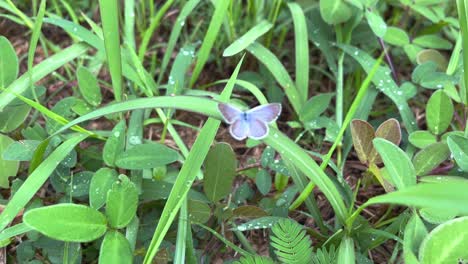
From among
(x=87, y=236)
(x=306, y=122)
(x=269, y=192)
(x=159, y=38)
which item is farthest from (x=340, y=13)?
(x=87, y=236)

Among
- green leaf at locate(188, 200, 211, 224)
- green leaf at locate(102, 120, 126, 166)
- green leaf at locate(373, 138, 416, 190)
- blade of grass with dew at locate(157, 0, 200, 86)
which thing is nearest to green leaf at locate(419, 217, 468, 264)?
green leaf at locate(373, 138, 416, 190)

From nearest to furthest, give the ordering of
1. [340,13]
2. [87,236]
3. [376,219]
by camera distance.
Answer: [87,236]
[376,219]
[340,13]

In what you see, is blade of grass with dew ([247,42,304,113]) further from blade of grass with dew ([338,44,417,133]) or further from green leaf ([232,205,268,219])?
green leaf ([232,205,268,219])

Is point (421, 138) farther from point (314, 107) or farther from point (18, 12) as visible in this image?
point (18, 12)

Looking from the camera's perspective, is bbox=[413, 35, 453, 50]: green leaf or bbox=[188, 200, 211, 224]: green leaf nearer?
bbox=[188, 200, 211, 224]: green leaf

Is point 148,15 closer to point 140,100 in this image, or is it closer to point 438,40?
point 140,100

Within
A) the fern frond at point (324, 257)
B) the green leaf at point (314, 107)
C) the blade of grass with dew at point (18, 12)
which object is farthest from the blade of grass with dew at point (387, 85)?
the blade of grass with dew at point (18, 12)

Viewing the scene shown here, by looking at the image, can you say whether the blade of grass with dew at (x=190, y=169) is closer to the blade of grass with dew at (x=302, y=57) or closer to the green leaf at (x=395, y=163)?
the green leaf at (x=395, y=163)
